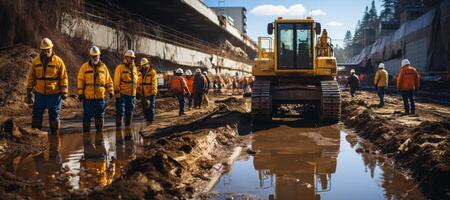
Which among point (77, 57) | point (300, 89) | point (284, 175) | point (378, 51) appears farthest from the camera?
point (378, 51)

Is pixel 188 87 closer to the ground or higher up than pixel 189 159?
higher up

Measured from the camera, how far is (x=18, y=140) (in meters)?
7.32

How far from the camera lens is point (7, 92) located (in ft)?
43.6

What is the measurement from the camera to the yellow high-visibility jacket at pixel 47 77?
817 centimetres

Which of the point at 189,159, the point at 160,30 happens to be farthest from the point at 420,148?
the point at 160,30

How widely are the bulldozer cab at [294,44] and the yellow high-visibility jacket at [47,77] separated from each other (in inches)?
244

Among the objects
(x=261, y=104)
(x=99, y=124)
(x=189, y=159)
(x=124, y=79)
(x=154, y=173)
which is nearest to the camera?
(x=154, y=173)

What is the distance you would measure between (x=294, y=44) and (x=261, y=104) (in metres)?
2.43

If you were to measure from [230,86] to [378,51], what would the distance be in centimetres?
1304

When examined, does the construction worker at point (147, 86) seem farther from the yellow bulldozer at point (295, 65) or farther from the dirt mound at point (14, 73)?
the dirt mound at point (14, 73)

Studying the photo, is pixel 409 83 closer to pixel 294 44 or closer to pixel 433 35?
pixel 294 44

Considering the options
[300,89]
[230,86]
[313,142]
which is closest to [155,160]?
[313,142]

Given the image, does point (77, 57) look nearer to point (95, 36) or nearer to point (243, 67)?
point (95, 36)

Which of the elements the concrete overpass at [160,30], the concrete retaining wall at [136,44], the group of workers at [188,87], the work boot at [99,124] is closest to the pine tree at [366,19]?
the concrete overpass at [160,30]
